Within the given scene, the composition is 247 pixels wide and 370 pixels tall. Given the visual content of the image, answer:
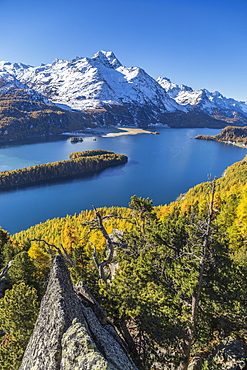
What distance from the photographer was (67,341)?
6.49 meters

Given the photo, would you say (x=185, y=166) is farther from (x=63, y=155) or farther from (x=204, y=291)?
(x=204, y=291)

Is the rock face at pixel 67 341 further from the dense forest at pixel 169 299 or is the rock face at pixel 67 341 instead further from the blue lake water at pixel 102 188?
the blue lake water at pixel 102 188

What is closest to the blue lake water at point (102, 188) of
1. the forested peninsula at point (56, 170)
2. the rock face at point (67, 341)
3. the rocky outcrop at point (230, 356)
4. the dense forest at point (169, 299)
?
the forested peninsula at point (56, 170)

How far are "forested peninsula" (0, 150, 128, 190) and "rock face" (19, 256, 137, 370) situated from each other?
403 ft

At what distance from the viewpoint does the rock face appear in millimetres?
5969

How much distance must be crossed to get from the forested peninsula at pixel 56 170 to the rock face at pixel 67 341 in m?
123

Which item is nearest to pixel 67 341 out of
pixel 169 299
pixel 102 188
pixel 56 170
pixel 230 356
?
pixel 169 299

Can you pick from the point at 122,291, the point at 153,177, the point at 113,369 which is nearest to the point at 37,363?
the point at 113,369

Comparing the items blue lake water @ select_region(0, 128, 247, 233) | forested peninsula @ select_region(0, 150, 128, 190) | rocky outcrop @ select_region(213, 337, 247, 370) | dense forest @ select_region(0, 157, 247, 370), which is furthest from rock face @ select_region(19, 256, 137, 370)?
forested peninsula @ select_region(0, 150, 128, 190)

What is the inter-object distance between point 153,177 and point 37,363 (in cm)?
12230

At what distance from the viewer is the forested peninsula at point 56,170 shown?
121 metres

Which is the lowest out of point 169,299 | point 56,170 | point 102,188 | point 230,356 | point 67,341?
point 102,188

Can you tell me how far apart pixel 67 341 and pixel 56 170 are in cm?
13805

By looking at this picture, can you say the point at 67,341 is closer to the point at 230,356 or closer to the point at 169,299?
the point at 169,299
